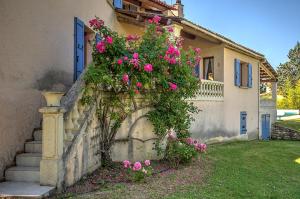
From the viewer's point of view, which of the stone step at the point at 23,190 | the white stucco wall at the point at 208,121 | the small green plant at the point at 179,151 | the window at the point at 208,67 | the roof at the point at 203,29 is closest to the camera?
the stone step at the point at 23,190

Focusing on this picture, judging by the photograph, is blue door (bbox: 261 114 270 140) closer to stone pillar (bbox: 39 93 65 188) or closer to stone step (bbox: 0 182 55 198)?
stone pillar (bbox: 39 93 65 188)

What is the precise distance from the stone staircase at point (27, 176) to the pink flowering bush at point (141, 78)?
139 centimetres

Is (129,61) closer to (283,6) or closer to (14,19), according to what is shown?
(14,19)

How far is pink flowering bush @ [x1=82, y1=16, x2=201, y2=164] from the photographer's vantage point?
22.2ft

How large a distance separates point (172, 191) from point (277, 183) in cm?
300

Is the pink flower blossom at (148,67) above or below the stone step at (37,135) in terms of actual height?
above

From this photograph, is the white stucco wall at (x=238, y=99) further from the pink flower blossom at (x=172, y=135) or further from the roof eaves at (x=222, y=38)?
the pink flower blossom at (x=172, y=135)

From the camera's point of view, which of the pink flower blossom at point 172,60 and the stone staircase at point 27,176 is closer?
the stone staircase at point 27,176

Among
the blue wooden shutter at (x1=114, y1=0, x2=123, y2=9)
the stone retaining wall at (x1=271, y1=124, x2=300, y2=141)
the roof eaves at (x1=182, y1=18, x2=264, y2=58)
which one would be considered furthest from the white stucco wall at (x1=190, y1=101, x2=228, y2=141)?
the stone retaining wall at (x1=271, y1=124, x2=300, y2=141)

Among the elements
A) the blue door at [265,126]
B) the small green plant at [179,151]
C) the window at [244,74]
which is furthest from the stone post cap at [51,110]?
the blue door at [265,126]

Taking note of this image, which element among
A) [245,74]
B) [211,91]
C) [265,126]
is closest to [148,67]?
[211,91]

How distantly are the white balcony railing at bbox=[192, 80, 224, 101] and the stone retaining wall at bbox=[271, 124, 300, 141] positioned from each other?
9430mm

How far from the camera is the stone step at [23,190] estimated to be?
187 inches

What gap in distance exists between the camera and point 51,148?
203 inches
